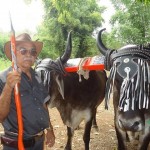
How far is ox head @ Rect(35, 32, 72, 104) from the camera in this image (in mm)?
4879

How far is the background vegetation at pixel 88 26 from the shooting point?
19219mm

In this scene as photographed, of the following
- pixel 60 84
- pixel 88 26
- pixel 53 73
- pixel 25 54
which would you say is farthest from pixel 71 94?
pixel 88 26

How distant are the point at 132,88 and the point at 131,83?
7 cm

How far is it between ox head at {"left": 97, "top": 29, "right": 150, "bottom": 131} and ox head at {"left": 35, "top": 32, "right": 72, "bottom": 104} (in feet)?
3.43

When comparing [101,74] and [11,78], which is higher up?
[11,78]

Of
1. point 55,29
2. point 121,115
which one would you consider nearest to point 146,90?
point 121,115

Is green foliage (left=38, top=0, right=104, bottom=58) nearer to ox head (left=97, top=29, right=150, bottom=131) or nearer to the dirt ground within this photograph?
the dirt ground

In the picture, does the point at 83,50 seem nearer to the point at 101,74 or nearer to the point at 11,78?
the point at 101,74

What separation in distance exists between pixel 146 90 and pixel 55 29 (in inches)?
833

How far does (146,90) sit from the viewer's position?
393cm

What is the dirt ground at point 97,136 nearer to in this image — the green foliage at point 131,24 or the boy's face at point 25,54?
the boy's face at point 25,54

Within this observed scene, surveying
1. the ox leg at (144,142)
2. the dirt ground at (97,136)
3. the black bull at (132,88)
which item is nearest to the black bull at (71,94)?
the dirt ground at (97,136)

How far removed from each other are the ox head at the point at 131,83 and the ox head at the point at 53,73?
41.2 inches

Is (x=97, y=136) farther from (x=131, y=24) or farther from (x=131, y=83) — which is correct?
(x=131, y=24)
